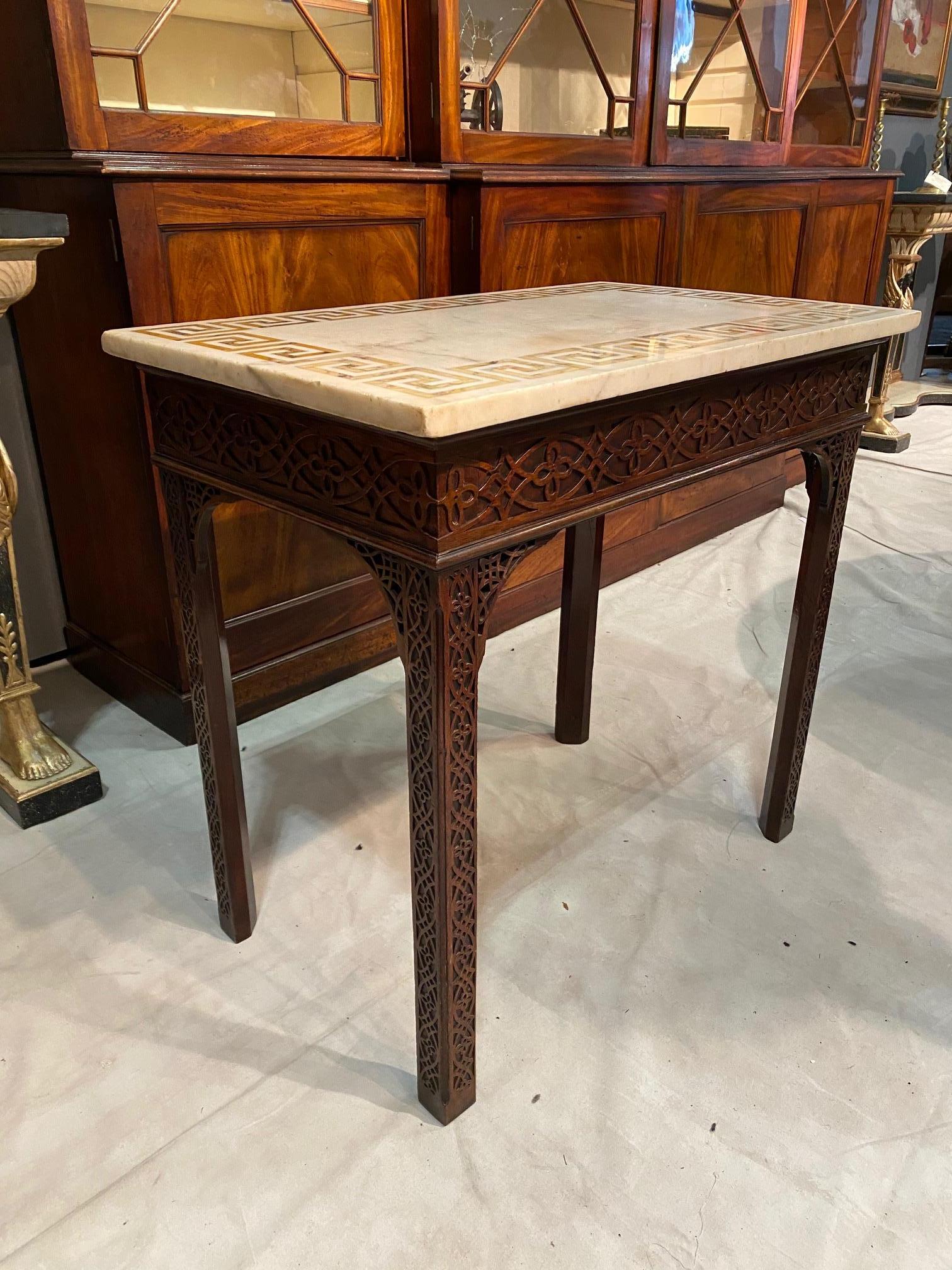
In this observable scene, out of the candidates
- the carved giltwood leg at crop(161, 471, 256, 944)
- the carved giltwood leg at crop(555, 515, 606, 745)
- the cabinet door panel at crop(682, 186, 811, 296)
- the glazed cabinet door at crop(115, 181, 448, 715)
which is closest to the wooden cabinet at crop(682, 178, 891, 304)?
the cabinet door panel at crop(682, 186, 811, 296)

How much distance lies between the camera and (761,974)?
132 centimetres

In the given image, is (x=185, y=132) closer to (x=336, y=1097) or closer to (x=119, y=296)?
(x=119, y=296)

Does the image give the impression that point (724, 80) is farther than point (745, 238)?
No

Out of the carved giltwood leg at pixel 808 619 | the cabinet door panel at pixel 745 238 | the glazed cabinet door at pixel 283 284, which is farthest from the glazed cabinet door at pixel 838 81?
the carved giltwood leg at pixel 808 619

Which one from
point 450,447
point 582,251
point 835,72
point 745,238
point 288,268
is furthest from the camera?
point 835,72

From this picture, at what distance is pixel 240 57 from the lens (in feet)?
5.48

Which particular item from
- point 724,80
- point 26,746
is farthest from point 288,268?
point 724,80

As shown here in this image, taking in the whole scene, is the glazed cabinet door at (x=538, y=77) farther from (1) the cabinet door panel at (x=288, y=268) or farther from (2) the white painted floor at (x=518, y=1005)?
(2) the white painted floor at (x=518, y=1005)

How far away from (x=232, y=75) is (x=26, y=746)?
120cm

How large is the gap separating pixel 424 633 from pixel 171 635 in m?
0.99

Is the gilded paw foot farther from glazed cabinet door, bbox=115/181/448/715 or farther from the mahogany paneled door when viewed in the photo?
the mahogany paneled door

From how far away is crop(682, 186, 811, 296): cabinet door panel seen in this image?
2506 millimetres

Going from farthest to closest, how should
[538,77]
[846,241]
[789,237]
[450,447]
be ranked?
[846,241]
[789,237]
[538,77]
[450,447]

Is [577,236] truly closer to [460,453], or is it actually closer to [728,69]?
[728,69]
